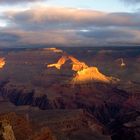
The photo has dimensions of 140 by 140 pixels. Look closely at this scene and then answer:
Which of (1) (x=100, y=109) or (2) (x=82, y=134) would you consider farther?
(1) (x=100, y=109)

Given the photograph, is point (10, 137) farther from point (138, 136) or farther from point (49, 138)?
point (138, 136)

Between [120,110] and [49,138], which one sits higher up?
[49,138]

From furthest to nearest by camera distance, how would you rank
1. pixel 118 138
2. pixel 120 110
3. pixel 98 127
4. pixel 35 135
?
pixel 120 110
pixel 98 127
pixel 118 138
pixel 35 135

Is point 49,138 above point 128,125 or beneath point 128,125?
above

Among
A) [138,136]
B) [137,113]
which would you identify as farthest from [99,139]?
[137,113]

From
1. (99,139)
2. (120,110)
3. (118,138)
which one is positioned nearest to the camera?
(99,139)

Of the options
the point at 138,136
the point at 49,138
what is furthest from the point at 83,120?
the point at 49,138

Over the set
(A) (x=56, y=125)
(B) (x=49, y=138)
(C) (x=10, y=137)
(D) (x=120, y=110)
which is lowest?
(D) (x=120, y=110)

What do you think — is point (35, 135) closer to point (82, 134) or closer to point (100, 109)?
point (82, 134)

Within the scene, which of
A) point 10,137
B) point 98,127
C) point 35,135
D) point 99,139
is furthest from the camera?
point 98,127
